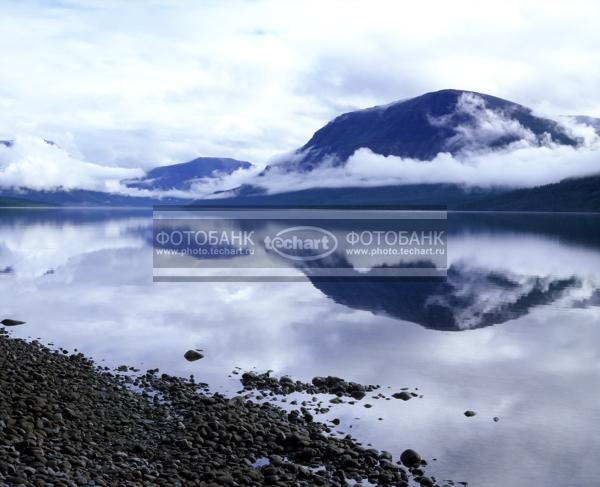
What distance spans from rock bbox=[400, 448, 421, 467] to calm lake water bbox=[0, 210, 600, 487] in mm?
629

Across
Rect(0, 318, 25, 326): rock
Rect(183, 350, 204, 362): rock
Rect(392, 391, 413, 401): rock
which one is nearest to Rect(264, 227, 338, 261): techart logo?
Rect(0, 318, 25, 326): rock

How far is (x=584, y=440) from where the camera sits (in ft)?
74.3

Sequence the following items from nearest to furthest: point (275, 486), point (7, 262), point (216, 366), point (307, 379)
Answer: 1. point (275, 486)
2. point (307, 379)
3. point (216, 366)
4. point (7, 262)

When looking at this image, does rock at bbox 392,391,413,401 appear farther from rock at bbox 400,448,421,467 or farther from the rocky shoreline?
rock at bbox 400,448,421,467

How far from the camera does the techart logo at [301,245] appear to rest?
309 feet

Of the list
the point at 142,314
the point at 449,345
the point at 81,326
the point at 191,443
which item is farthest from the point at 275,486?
the point at 142,314

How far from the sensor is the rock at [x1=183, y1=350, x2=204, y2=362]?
108ft

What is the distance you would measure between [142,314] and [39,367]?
1822cm

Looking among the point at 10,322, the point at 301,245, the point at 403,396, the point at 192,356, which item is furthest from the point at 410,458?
the point at 301,245

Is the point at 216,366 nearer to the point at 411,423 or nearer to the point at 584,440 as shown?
the point at 411,423

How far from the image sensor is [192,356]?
108ft

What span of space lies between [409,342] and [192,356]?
45.9 ft

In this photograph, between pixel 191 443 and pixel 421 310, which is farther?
pixel 421 310

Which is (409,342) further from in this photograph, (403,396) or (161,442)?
(161,442)
